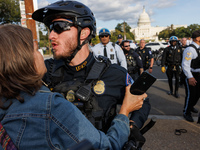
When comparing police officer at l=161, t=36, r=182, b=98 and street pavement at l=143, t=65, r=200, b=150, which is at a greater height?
police officer at l=161, t=36, r=182, b=98

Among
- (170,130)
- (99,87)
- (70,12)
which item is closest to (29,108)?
(99,87)

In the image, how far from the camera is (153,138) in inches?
144

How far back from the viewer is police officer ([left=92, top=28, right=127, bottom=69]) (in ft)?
17.5

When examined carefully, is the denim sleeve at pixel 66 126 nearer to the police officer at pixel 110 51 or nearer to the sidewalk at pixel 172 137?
the sidewalk at pixel 172 137

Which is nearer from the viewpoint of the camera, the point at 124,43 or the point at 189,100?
the point at 189,100

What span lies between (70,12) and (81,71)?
0.63 metres

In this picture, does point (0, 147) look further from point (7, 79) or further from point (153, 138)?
point (153, 138)

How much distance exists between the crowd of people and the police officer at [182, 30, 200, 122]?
288cm

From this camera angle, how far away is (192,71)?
4469mm

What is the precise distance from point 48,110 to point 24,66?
27cm

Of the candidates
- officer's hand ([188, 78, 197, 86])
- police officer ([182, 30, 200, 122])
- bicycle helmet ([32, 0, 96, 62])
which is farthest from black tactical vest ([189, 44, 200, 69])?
bicycle helmet ([32, 0, 96, 62])

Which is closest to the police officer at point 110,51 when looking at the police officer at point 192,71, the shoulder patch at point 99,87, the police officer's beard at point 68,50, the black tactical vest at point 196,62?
the police officer at point 192,71

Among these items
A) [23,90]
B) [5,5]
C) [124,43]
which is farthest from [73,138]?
[5,5]

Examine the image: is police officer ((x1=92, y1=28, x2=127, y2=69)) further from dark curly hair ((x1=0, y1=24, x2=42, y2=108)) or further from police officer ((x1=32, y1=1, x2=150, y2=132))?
dark curly hair ((x1=0, y1=24, x2=42, y2=108))
